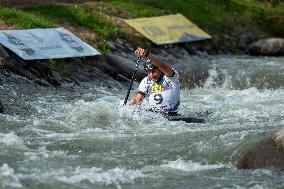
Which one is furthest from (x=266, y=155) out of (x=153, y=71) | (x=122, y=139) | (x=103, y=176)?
(x=153, y=71)

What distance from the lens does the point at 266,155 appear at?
31.5 feet

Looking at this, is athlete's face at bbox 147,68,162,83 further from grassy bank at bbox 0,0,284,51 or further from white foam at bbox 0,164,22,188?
grassy bank at bbox 0,0,284,51

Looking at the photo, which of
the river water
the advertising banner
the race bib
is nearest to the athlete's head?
the race bib

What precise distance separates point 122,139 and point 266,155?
9.56 feet

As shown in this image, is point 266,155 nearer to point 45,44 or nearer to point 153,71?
point 153,71

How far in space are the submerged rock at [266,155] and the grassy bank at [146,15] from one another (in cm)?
1192

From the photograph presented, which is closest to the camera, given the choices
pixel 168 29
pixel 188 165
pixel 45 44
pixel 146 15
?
pixel 188 165

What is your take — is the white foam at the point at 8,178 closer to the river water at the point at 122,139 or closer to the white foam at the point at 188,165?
the river water at the point at 122,139

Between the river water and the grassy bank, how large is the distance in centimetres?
459

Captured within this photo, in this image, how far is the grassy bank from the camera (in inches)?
862

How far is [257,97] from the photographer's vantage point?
1705 centimetres

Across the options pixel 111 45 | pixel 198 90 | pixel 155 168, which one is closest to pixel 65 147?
pixel 155 168

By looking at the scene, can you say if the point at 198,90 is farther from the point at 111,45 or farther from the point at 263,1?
the point at 263,1

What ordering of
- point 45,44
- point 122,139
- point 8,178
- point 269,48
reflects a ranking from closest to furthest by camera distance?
point 8,178 → point 122,139 → point 45,44 → point 269,48
